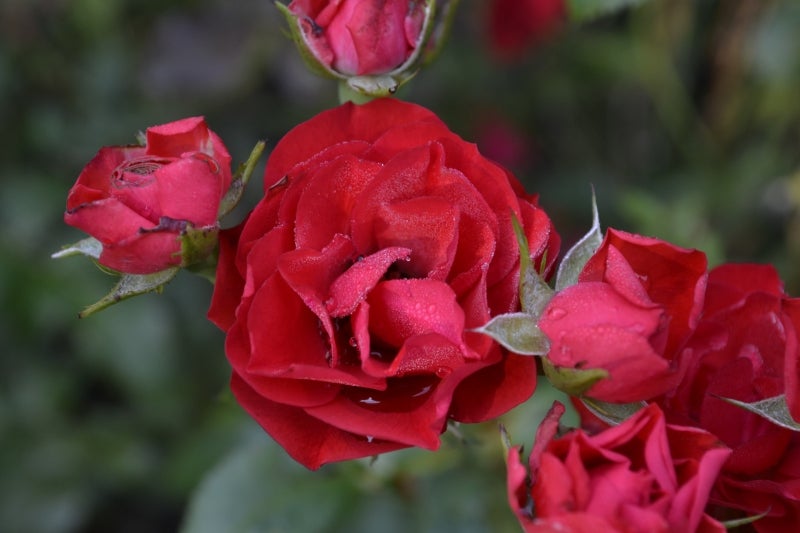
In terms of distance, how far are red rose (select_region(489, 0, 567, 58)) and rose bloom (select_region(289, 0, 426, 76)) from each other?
4.60ft

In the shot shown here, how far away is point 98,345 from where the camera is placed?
70.1 inches

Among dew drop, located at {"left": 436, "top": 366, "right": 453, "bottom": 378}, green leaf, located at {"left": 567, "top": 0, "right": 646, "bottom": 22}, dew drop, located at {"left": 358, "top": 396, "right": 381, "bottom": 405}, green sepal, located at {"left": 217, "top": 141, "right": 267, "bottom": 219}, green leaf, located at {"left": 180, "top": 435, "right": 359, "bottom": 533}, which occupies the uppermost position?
green leaf, located at {"left": 567, "top": 0, "right": 646, "bottom": 22}

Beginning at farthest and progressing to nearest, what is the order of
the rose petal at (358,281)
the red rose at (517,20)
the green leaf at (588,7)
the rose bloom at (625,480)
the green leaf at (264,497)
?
1. the red rose at (517,20)
2. the green leaf at (264,497)
3. the green leaf at (588,7)
4. the rose petal at (358,281)
5. the rose bloom at (625,480)

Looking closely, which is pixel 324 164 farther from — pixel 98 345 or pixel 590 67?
pixel 590 67

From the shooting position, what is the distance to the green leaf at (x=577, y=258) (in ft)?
2.58

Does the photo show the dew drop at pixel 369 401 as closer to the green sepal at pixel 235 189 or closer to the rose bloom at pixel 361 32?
the green sepal at pixel 235 189

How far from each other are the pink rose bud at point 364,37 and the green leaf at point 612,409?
1.18 feet

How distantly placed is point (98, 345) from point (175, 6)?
98 cm

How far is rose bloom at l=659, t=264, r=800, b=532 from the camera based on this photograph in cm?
76

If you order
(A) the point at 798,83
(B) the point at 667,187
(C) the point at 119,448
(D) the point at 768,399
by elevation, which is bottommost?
(C) the point at 119,448

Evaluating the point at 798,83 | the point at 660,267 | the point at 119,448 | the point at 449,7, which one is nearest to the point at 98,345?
the point at 119,448

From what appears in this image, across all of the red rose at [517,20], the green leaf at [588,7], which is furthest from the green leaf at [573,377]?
the red rose at [517,20]

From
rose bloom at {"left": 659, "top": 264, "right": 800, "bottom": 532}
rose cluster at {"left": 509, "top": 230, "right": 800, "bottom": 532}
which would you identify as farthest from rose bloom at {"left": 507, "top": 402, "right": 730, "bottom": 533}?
rose bloom at {"left": 659, "top": 264, "right": 800, "bottom": 532}

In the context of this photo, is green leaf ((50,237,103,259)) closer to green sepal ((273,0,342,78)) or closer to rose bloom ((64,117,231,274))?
rose bloom ((64,117,231,274))
